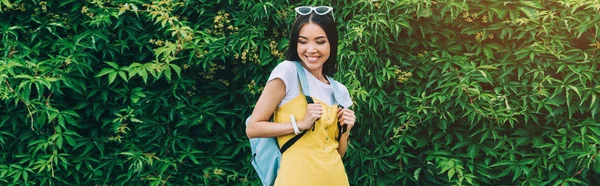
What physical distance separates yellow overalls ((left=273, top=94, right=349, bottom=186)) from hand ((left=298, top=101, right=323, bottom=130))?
7 cm

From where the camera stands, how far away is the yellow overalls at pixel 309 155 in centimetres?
244

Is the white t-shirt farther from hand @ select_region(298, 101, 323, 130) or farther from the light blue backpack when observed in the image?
hand @ select_region(298, 101, 323, 130)

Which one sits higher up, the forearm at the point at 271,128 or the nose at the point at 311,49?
the nose at the point at 311,49

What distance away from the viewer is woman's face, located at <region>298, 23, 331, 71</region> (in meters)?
2.55

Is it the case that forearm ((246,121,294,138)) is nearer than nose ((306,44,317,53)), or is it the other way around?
forearm ((246,121,294,138))

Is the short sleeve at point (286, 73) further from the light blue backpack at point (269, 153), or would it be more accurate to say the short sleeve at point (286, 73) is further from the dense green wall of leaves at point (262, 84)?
the dense green wall of leaves at point (262, 84)

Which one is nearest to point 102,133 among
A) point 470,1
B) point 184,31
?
point 184,31

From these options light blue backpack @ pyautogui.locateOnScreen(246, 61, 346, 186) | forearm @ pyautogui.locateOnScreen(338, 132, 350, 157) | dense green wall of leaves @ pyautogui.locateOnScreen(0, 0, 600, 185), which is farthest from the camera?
dense green wall of leaves @ pyautogui.locateOnScreen(0, 0, 600, 185)

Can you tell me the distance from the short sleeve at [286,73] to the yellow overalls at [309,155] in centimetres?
7

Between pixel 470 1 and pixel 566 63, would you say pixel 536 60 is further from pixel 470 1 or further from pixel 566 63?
pixel 470 1

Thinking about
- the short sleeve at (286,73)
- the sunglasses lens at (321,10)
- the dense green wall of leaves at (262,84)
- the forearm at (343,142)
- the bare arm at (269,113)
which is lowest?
the dense green wall of leaves at (262,84)

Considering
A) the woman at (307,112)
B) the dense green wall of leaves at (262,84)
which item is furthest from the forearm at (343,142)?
the dense green wall of leaves at (262,84)

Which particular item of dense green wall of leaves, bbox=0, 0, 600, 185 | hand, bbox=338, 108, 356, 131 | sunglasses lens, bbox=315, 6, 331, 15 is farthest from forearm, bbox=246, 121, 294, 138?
dense green wall of leaves, bbox=0, 0, 600, 185

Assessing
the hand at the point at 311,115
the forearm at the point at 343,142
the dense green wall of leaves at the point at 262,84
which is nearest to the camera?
the hand at the point at 311,115
